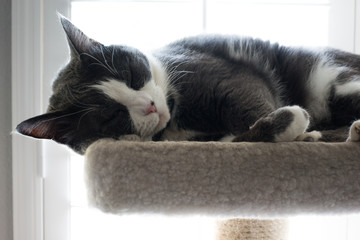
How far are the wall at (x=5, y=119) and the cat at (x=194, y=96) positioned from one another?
2.40 feet

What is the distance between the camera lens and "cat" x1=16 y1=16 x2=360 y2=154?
0.90 metres

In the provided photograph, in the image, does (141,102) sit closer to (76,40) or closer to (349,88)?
(76,40)

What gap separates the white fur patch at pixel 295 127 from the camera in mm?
782

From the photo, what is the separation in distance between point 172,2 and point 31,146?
0.98m

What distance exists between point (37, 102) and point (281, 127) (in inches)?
50.1

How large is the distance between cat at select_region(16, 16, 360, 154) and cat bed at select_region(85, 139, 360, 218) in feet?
0.29

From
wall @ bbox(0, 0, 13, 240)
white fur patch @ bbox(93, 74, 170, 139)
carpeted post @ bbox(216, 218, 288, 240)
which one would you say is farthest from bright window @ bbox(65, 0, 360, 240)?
white fur patch @ bbox(93, 74, 170, 139)

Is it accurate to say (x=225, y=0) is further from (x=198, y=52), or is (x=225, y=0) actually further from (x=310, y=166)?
(x=310, y=166)

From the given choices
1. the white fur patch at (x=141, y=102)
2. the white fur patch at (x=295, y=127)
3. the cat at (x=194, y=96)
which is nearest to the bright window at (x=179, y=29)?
the cat at (x=194, y=96)

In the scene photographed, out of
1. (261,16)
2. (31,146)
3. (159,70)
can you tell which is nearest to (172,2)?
(261,16)

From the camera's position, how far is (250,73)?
1095 millimetres

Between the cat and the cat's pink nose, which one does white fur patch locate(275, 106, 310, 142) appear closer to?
the cat

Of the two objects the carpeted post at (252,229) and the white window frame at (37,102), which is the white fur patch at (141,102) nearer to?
the carpeted post at (252,229)

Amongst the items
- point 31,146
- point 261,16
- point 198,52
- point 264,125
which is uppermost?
point 261,16
